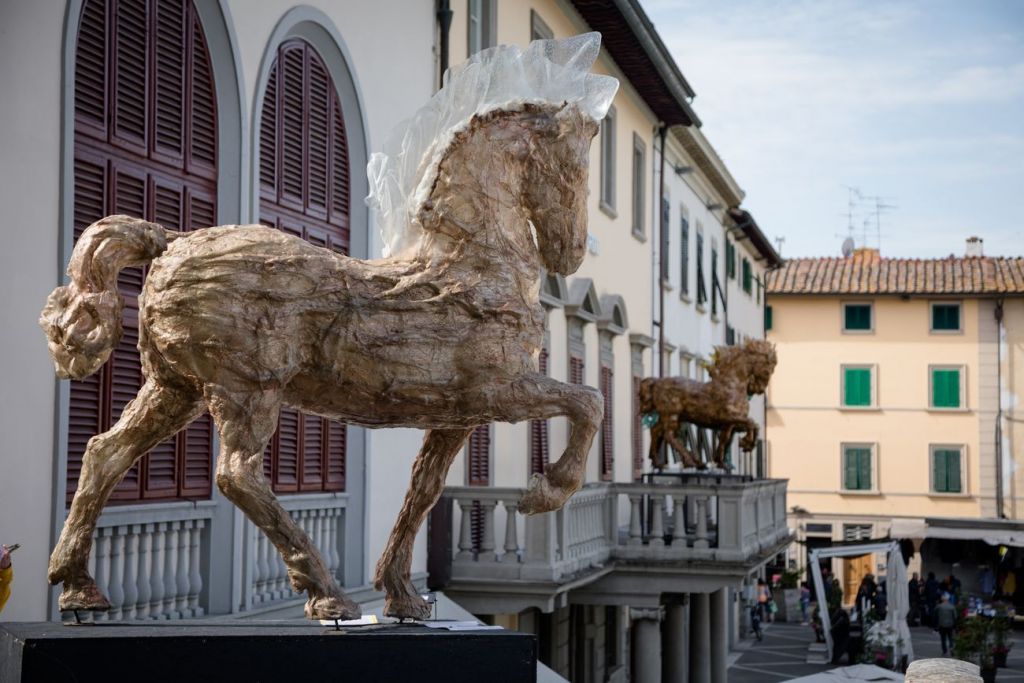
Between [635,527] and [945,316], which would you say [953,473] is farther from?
[635,527]

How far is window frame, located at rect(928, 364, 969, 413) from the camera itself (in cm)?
4688

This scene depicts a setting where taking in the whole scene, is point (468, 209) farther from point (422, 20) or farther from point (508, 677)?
point (422, 20)

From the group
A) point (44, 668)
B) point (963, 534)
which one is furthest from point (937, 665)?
point (963, 534)

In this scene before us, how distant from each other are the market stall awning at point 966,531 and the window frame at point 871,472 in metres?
6.11

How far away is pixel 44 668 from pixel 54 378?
137 inches

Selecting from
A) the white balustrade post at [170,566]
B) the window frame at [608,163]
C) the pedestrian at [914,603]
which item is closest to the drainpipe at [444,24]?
the white balustrade post at [170,566]

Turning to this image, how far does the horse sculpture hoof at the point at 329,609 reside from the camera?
4.39m

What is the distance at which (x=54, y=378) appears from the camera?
24.3 ft

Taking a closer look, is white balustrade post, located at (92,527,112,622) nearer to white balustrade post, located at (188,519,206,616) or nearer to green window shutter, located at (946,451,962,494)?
white balustrade post, located at (188,519,206,616)

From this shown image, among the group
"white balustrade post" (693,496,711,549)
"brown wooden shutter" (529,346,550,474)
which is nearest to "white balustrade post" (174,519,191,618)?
"brown wooden shutter" (529,346,550,474)

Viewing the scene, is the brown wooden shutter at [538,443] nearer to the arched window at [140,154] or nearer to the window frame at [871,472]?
the arched window at [140,154]

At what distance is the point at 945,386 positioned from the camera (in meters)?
47.0

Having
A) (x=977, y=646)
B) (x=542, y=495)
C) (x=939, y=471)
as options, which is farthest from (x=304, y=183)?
(x=939, y=471)

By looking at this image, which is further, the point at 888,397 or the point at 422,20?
the point at 888,397
